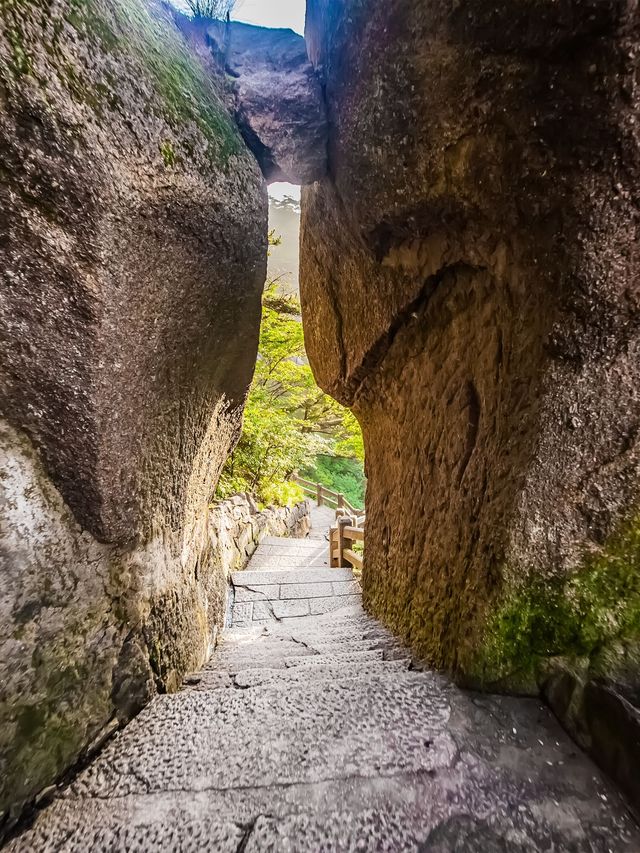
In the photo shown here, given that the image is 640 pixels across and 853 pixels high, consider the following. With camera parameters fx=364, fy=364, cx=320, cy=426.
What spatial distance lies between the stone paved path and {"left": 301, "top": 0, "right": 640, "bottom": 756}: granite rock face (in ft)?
0.82

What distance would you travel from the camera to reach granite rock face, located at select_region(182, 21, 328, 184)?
1849 millimetres

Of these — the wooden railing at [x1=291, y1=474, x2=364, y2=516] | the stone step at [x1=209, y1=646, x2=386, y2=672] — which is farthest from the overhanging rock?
the wooden railing at [x1=291, y1=474, x2=364, y2=516]

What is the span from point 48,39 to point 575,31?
1474 millimetres

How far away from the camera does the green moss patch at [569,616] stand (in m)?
1.32

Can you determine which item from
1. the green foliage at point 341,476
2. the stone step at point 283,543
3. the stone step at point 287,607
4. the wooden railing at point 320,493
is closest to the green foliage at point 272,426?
the stone step at point 283,543

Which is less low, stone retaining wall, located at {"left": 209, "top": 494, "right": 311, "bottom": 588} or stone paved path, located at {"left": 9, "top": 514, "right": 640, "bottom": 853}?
stone paved path, located at {"left": 9, "top": 514, "right": 640, "bottom": 853}

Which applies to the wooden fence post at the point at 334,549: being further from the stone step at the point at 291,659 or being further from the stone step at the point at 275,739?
the stone step at the point at 275,739

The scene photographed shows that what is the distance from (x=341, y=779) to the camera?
3.71 ft

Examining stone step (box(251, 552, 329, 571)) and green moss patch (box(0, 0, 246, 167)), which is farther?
stone step (box(251, 552, 329, 571))

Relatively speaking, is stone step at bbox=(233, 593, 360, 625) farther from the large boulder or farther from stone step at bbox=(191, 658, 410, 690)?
the large boulder

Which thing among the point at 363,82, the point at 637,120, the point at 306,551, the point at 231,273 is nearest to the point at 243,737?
the point at 231,273

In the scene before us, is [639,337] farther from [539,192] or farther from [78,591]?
[78,591]

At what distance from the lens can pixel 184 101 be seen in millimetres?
1443

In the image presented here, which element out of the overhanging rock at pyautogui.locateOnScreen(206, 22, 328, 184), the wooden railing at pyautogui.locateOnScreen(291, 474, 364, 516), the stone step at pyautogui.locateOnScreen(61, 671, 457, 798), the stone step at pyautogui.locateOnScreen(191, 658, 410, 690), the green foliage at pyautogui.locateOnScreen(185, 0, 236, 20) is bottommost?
the wooden railing at pyautogui.locateOnScreen(291, 474, 364, 516)
